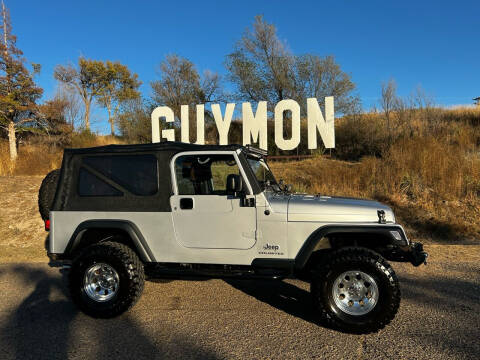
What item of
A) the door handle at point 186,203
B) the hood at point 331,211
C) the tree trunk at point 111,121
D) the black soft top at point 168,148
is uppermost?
the tree trunk at point 111,121

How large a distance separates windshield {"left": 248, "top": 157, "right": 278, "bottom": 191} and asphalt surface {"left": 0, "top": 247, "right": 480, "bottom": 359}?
1412 mm

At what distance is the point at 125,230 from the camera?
3689 millimetres

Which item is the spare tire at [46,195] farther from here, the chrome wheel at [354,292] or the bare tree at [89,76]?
the bare tree at [89,76]

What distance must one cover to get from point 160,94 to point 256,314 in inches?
987

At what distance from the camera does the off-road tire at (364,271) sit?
3.14 metres

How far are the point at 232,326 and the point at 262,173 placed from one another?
183 centimetres

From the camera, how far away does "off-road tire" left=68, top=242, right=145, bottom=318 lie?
11.7ft

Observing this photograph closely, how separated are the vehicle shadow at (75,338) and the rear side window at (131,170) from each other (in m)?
1.43

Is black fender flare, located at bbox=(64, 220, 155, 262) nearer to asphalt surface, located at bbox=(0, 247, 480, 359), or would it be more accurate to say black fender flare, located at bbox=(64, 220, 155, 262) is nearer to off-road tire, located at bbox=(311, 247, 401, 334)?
asphalt surface, located at bbox=(0, 247, 480, 359)

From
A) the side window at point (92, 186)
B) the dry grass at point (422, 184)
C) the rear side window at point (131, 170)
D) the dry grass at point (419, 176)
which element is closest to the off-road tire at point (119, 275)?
the side window at point (92, 186)

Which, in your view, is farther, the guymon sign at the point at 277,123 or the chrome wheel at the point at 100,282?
the guymon sign at the point at 277,123

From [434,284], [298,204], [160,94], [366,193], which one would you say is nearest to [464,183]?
[366,193]

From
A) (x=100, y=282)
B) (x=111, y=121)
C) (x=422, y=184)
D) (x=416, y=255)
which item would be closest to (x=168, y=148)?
(x=100, y=282)

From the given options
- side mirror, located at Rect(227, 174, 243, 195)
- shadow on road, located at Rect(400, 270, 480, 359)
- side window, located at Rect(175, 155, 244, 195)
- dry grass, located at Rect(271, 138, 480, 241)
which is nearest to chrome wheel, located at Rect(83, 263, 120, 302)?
side window, located at Rect(175, 155, 244, 195)
